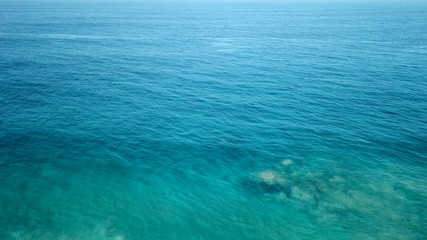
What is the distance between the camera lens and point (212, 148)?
51312mm

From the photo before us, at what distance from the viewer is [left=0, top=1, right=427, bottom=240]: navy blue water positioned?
117 feet

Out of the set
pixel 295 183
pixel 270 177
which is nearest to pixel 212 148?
pixel 270 177

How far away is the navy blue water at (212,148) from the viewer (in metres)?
35.8

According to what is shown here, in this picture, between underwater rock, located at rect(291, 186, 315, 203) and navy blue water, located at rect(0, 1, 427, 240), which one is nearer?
navy blue water, located at rect(0, 1, 427, 240)

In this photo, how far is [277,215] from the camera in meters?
36.9

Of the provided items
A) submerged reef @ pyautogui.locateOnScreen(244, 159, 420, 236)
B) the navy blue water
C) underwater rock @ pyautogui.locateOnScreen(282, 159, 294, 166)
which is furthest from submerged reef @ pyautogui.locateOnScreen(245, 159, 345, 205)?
underwater rock @ pyautogui.locateOnScreen(282, 159, 294, 166)

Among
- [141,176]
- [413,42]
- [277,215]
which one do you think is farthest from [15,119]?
[413,42]

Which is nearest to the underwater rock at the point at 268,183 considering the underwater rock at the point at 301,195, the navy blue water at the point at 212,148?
the navy blue water at the point at 212,148

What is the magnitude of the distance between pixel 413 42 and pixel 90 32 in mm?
143862

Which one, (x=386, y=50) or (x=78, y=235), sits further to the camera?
(x=386, y=50)

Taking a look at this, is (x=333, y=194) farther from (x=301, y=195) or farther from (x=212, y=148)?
(x=212, y=148)

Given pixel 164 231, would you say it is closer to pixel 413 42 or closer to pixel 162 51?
pixel 162 51

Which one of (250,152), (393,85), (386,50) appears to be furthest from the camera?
(386,50)

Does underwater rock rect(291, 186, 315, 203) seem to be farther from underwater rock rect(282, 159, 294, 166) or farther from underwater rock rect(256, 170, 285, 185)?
underwater rock rect(282, 159, 294, 166)
